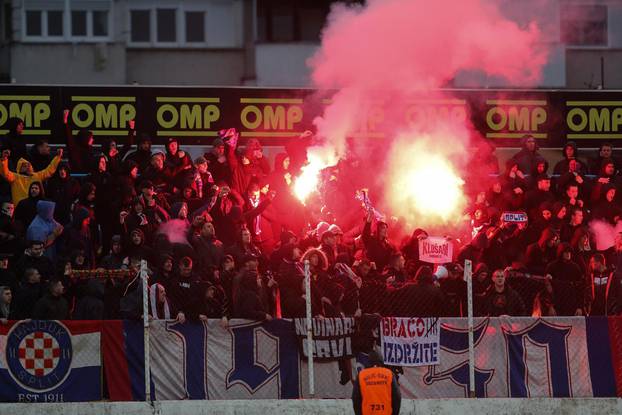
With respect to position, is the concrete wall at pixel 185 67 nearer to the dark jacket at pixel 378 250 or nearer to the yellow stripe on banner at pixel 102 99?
the yellow stripe on banner at pixel 102 99

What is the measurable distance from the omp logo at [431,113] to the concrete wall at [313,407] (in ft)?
21.9

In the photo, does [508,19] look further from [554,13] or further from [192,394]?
[192,394]

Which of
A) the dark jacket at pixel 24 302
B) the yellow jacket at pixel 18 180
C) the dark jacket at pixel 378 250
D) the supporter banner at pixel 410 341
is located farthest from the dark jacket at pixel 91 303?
the dark jacket at pixel 378 250

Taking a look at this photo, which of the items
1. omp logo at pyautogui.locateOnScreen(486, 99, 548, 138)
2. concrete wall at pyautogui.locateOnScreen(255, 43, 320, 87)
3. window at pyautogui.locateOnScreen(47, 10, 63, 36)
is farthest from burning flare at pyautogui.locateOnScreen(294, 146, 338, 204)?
window at pyautogui.locateOnScreen(47, 10, 63, 36)

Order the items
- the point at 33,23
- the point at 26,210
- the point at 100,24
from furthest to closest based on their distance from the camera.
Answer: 1. the point at 100,24
2. the point at 33,23
3. the point at 26,210

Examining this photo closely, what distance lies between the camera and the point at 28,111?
21.9 metres

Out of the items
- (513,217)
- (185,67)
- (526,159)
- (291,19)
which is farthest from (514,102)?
(185,67)

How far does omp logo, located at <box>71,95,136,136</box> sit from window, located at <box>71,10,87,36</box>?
960 cm

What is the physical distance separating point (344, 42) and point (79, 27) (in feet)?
33.2

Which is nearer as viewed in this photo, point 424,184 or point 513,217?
point 513,217

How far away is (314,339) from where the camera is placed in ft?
56.4

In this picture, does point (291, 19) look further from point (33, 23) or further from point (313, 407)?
point (313, 407)

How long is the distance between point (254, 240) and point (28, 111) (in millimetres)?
4566

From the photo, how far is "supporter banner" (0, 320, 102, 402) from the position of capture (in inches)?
655
